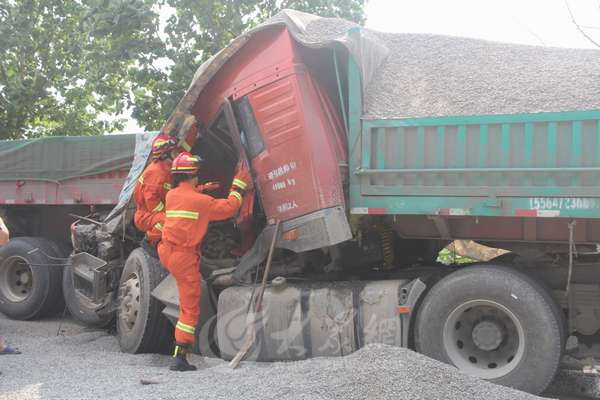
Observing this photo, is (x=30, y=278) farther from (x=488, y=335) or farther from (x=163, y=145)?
(x=488, y=335)

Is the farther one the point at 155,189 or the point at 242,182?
the point at 155,189

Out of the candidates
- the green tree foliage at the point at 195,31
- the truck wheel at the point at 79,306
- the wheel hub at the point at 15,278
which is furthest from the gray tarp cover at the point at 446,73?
the green tree foliage at the point at 195,31

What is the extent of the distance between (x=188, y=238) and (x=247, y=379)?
1371 millimetres

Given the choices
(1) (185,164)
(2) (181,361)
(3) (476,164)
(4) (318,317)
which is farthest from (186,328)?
(3) (476,164)

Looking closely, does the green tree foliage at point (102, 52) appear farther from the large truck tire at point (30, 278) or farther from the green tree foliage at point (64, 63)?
the large truck tire at point (30, 278)

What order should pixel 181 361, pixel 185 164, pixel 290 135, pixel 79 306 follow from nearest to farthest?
pixel 290 135 < pixel 181 361 < pixel 185 164 < pixel 79 306

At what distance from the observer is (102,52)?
36.5 feet

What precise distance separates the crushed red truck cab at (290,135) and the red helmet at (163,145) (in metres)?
0.68

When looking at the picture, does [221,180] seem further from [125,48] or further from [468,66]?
[125,48]

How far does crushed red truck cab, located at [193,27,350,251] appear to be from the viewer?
457cm

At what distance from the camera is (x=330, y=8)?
11.2 metres

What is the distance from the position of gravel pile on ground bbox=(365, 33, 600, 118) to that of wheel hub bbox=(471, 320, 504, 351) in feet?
4.86

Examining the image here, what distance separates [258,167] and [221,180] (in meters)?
1.18

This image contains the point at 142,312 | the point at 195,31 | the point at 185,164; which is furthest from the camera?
the point at 195,31
